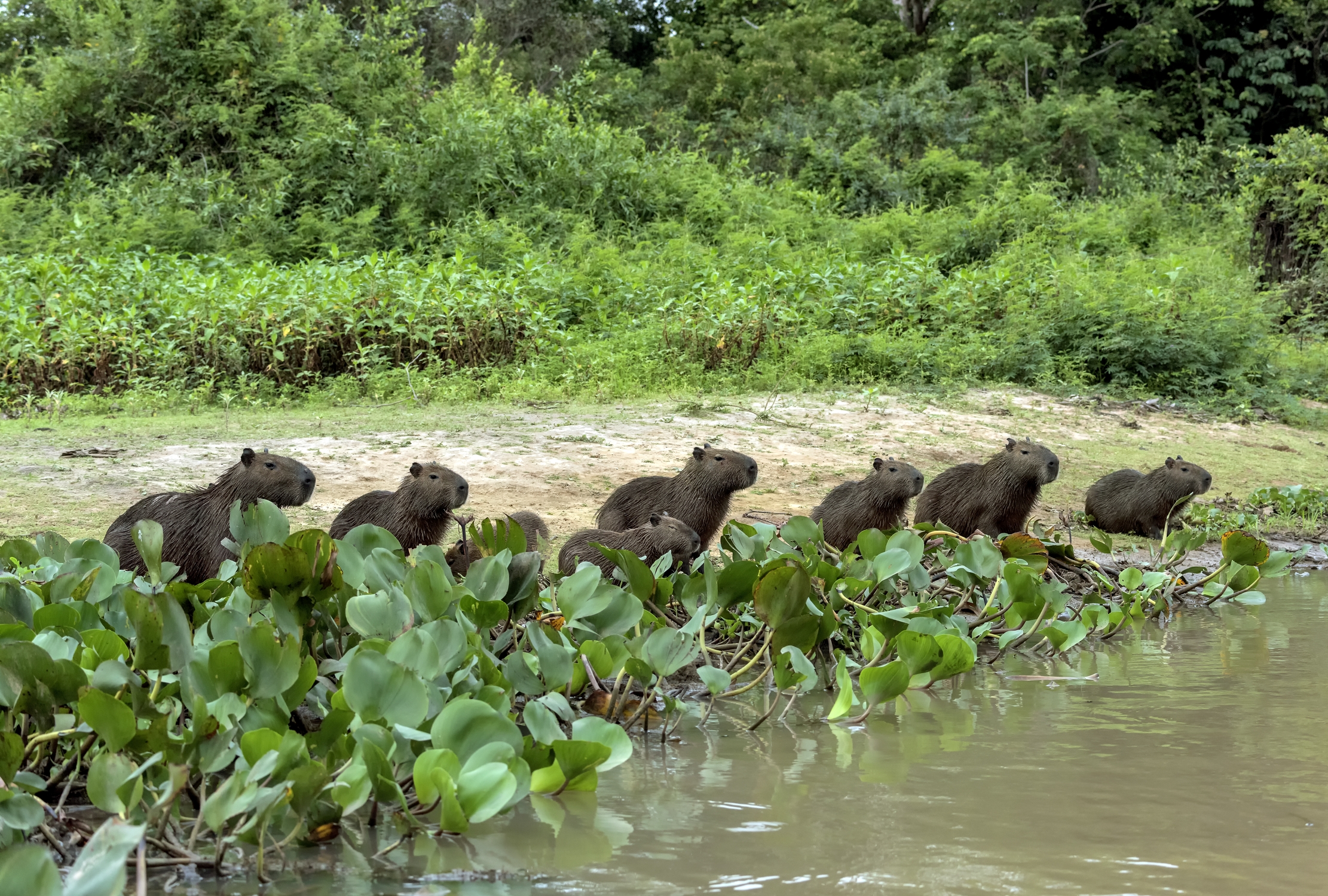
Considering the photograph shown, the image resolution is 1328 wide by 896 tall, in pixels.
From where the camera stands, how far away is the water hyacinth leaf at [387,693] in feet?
8.69

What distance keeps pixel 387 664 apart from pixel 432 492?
8.98ft

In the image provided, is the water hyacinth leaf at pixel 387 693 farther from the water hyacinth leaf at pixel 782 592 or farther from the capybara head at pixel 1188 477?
the capybara head at pixel 1188 477

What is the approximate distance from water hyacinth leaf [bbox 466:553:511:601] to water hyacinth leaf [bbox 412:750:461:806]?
1.13m

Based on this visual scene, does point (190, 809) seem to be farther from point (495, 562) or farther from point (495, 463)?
point (495, 463)

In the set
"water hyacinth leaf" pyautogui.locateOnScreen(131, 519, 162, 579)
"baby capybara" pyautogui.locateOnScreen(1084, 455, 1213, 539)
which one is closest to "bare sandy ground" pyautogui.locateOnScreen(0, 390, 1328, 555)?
"baby capybara" pyautogui.locateOnScreen(1084, 455, 1213, 539)

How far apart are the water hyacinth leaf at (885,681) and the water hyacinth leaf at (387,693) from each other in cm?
123

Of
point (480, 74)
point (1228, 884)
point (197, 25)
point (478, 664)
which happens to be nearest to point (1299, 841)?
point (1228, 884)

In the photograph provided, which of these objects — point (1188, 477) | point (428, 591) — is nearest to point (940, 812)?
point (428, 591)

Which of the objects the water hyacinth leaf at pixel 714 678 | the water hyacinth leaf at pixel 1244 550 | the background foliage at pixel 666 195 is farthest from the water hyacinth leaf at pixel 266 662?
the background foliage at pixel 666 195

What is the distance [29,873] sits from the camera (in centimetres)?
170

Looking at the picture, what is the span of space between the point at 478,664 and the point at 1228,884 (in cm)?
181

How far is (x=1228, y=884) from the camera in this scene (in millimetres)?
2332

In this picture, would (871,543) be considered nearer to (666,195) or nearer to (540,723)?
(540,723)

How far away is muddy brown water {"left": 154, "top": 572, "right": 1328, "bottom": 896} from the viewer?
2.37 m
